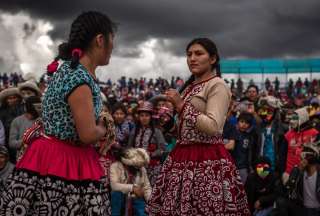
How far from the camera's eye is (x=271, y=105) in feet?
30.2

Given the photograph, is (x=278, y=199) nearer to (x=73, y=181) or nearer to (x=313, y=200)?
(x=313, y=200)

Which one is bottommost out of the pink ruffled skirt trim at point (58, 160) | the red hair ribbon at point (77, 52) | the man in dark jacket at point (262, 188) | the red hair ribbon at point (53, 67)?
the man in dark jacket at point (262, 188)

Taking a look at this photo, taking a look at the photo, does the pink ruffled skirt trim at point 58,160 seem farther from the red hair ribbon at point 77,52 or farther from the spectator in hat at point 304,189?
the spectator in hat at point 304,189

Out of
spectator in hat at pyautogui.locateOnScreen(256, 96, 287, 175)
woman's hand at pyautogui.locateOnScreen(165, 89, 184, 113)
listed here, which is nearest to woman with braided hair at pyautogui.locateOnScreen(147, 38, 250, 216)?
woman's hand at pyautogui.locateOnScreen(165, 89, 184, 113)

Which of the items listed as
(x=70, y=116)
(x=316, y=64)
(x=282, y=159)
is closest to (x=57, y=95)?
(x=70, y=116)

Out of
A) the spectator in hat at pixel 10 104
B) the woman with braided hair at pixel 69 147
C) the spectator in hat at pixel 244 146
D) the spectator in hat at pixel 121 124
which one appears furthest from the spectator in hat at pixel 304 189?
the woman with braided hair at pixel 69 147

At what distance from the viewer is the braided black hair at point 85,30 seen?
270 centimetres

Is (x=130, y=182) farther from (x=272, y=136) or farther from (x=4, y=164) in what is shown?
(x=272, y=136)

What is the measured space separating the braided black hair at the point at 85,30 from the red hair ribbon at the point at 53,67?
0.36ft

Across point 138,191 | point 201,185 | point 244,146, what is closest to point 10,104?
point 138,191

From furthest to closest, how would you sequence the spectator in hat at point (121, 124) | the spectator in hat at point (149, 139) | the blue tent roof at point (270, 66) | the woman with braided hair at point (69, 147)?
the blue tent roof at point (270, 66)
the spectator in hat at point (121, 124)
the spectator in hat at point (149, 139)
the woman with braided hair at point (69, 147)

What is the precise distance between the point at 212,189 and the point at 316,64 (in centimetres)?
3241

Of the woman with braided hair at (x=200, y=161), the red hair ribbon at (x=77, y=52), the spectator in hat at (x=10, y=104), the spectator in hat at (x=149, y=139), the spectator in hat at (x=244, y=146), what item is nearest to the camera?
the red hair ribbon at (x=77, y=52)

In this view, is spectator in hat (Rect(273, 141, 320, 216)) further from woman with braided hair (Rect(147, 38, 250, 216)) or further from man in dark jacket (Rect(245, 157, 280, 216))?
woman with braided hair (Rect(147, 38, 250, 216))
